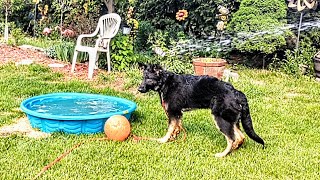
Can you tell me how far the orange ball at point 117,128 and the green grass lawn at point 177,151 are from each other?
0.29ft

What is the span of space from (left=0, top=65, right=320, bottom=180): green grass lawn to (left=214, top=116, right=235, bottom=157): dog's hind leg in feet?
0.25

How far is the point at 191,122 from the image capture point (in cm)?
529

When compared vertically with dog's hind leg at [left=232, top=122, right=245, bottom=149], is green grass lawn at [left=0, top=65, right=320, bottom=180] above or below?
below

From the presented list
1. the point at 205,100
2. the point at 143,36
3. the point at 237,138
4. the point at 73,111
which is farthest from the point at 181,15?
the point at 237,138

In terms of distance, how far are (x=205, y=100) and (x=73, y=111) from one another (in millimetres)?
1702

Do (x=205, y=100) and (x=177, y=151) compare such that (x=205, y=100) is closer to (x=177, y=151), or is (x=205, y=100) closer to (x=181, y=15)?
(x=177, y=151)

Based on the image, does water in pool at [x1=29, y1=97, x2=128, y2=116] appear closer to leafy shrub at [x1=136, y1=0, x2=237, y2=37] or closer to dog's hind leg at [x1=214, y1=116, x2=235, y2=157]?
dog's hind leg at [x1=214, y1=116, x2=235, y2=157]

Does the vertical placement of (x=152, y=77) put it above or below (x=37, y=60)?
above

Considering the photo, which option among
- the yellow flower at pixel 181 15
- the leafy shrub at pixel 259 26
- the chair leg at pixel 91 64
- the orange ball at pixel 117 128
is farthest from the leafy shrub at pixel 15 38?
the orange ball at pixel 117 128

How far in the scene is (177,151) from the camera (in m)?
4.28

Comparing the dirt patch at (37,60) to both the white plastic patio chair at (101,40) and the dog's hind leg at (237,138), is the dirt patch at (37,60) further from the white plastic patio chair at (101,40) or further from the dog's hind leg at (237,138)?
the dog's hind leg at (237,138)

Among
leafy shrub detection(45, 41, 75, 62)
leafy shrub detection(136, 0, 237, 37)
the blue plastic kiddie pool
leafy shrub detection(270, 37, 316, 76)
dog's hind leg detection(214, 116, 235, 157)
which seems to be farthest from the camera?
leafy shrub detection(136, 0, 237, 37)

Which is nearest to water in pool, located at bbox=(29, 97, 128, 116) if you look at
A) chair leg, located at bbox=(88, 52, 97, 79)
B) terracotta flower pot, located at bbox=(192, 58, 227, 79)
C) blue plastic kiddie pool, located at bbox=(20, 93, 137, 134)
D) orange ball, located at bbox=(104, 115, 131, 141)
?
blue plastic kiddie pool, located at bbox=(20, 93, 137, 134)

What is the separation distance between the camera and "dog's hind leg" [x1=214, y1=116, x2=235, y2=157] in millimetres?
4145
